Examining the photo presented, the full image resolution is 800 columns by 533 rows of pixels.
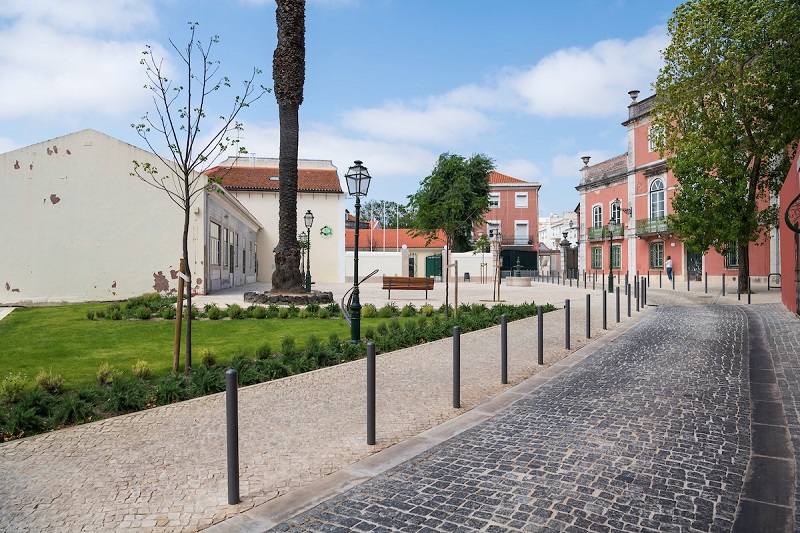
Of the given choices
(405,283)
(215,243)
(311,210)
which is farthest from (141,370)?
(311,210)

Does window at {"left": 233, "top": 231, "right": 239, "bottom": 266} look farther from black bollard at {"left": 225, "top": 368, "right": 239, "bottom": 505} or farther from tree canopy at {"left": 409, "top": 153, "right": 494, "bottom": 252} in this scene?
black bollard at {"left": 225, "top": 368, "right": 239, "bottom": 505}

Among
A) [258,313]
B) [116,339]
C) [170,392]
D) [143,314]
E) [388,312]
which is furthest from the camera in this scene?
[388,312]

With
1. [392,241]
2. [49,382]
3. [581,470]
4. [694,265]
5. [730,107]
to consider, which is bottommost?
[581,470]

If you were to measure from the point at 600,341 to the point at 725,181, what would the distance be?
14.7 metres

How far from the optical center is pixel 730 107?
2088 cm

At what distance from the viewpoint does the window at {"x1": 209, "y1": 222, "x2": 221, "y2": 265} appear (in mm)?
23875

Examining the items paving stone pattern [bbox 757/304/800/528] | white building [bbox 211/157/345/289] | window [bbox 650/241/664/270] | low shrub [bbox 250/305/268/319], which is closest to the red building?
window [bbox 650/241/664/270]

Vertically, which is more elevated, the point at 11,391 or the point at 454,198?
the point at 454,198

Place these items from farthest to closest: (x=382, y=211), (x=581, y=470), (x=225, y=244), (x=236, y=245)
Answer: (x=382, y=211) < (x=236, y=245) < (x=225, y=244) < (x=581, y=470)

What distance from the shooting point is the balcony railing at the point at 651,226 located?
119 ft

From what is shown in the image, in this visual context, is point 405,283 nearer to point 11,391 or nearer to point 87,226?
point 87,226

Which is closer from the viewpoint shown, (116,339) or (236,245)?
(116,339)

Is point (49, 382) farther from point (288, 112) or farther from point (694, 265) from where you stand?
point (694, 265)

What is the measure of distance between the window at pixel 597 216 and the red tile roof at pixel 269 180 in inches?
811
